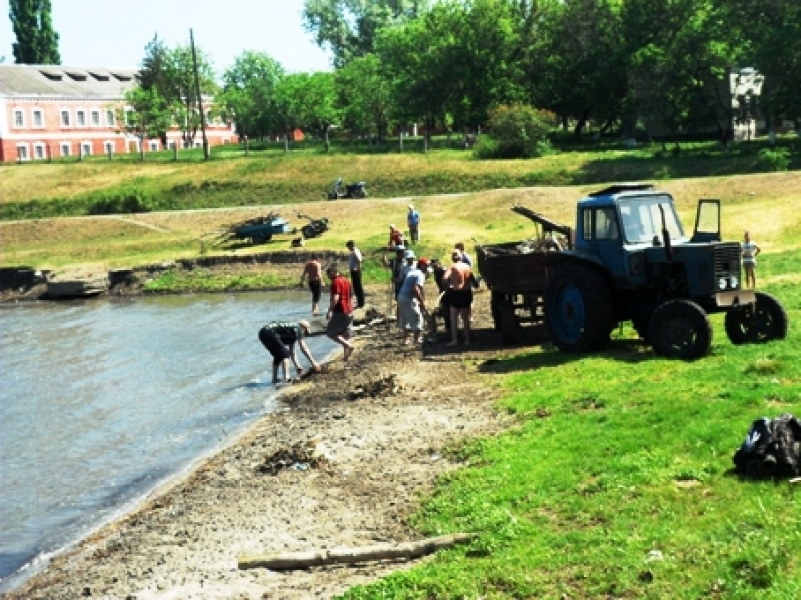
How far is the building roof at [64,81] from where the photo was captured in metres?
90.6

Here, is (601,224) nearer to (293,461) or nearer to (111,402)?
(293,461)

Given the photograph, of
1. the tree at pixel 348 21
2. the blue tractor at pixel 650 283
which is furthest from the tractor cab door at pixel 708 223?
the tree at pixel 348 21

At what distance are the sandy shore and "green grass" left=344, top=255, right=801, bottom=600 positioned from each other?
1.96 ft

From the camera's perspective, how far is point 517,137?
61.2 metres

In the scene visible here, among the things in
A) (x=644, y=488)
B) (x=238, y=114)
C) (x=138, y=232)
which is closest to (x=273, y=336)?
(x=644, y=488)

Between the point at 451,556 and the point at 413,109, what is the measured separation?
66570 mm

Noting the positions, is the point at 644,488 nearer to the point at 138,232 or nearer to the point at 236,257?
the point at 236,257

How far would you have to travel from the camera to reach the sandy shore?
1043 centimetres

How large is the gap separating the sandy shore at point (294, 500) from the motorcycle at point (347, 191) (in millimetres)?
36138

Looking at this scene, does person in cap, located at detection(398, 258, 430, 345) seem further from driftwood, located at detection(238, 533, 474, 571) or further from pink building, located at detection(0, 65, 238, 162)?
pink building, located at detection(0, 65, 238, 162)

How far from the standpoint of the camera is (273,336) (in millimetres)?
21703

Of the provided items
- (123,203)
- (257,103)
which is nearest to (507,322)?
(123,203)

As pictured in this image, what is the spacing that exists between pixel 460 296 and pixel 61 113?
260ft

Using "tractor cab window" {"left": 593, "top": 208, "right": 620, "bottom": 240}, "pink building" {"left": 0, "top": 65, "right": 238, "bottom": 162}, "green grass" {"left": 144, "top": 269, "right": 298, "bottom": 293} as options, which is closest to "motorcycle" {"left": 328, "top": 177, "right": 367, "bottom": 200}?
"green grass" {"left": 144, "top": 269, "right": 298, "bottom": 293}
